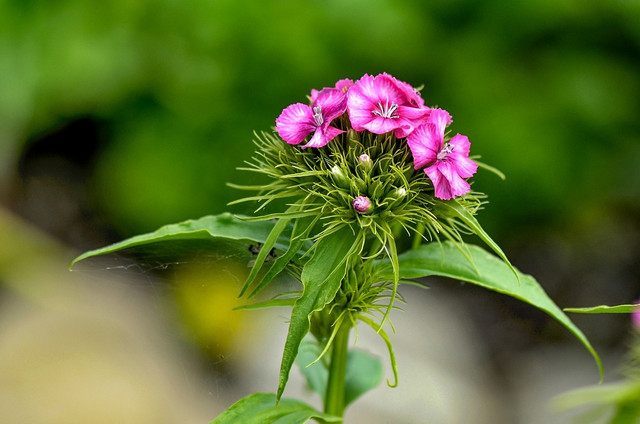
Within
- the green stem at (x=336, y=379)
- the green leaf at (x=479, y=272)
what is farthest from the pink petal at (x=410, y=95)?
the green stem at (x=336, y=379)

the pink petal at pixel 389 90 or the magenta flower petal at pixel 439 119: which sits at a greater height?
the pink petal at pixel 389 90

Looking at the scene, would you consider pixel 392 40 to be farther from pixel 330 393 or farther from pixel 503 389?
pixel 330 393

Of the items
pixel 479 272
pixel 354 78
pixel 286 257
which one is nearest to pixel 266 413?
pixel 286 257

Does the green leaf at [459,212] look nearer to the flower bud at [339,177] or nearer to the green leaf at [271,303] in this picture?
the flower bud at [339,177]

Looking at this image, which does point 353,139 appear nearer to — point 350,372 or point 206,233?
point 206,233

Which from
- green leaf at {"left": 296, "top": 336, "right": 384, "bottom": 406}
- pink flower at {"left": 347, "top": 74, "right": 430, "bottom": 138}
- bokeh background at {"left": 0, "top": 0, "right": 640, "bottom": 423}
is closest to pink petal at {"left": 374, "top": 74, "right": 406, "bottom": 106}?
pink flower at {"left": 347, "top": 74, "right": 430, "bottom": 138}

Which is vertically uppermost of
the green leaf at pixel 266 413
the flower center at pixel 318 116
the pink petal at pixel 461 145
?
the flower center at pixel 318 116

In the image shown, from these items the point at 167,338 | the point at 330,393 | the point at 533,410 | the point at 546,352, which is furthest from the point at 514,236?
the point at 330,393
